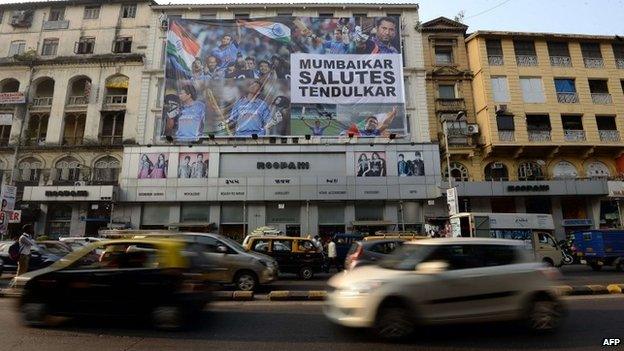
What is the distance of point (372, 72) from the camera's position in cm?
3041

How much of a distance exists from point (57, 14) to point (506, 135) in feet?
133

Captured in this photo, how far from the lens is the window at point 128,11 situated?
Answer: 33.8 m

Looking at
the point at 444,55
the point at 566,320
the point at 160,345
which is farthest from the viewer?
the point at 444,55

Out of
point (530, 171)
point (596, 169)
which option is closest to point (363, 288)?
point (530, 171)

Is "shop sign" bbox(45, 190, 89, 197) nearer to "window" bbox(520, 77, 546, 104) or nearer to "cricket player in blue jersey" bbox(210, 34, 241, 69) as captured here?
"cricket player in blue jersey" bbox(210, 34, 241, 69)

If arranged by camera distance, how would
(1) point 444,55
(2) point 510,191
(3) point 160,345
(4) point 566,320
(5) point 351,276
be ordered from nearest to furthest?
(3) point 160,345
(5) point 351,276
(4) point 566,320
(2) point 510,191
(1) point 444,55

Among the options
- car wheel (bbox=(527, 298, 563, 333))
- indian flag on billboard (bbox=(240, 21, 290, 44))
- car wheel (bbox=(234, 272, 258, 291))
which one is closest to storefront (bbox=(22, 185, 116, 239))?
indian flag on billboard (bbox=(240, 21, 290, 44))

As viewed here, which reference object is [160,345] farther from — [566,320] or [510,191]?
[510,191]

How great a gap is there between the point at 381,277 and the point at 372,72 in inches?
1066

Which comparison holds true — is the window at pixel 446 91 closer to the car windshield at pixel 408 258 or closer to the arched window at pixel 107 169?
the arched window at pixel 107 169

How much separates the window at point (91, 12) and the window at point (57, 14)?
221 centimetres

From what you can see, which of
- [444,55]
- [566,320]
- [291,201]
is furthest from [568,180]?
[566,320]

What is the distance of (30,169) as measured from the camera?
99.2ft

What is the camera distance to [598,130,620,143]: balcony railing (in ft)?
92.7
